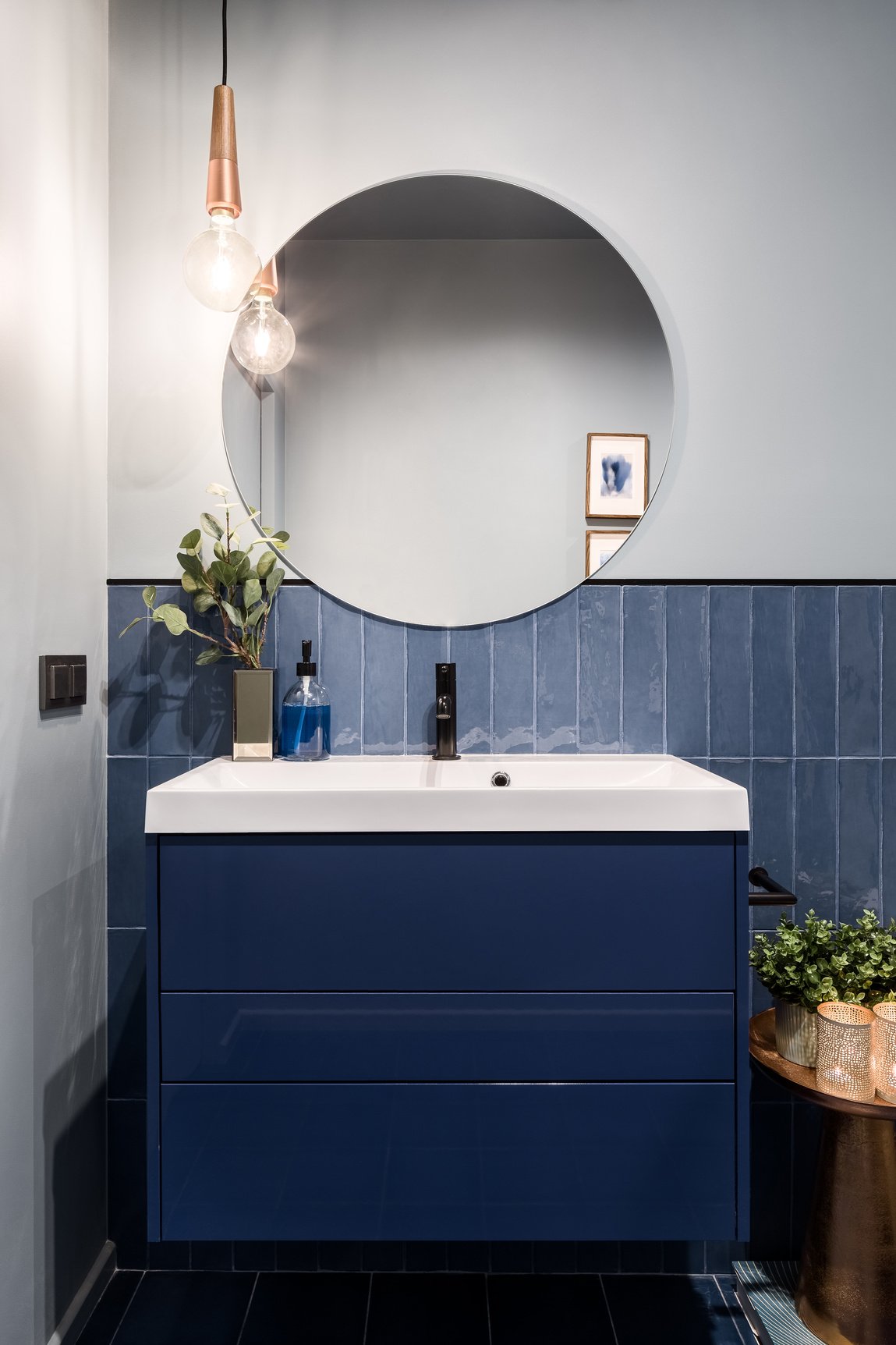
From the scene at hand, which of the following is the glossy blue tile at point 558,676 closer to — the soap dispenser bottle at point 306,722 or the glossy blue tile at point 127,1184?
the soap dispenser bottle at point 306,722

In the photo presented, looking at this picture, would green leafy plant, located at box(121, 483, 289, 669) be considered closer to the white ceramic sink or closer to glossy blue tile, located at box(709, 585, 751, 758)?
the white ceramic sink

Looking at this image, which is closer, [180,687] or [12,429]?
[12,429]

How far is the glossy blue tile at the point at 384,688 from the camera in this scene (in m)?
1.59

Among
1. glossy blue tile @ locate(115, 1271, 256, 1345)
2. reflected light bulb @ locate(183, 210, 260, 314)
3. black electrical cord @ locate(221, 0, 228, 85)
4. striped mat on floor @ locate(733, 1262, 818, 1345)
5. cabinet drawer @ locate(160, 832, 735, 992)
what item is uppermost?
black electrical cord @ locate(221, 0, 228, 85)

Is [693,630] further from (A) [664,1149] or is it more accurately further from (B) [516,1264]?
(B) [516,1264]

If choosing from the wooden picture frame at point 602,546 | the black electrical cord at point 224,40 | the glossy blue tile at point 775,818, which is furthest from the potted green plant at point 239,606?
the glossy blue tile at point 775,818

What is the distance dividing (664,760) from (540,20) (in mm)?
1467

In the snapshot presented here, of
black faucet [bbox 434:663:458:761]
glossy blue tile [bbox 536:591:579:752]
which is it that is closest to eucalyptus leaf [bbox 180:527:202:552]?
black faucet [bbox 434:663:458:761]

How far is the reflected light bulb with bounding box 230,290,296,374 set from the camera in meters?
1.55

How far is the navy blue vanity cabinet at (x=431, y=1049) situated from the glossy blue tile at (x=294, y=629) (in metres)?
0.49

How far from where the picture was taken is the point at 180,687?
5.21 feet

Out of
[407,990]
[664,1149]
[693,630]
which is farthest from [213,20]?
[664,1149]

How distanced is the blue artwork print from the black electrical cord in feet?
3.22

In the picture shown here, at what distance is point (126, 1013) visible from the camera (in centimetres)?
159
